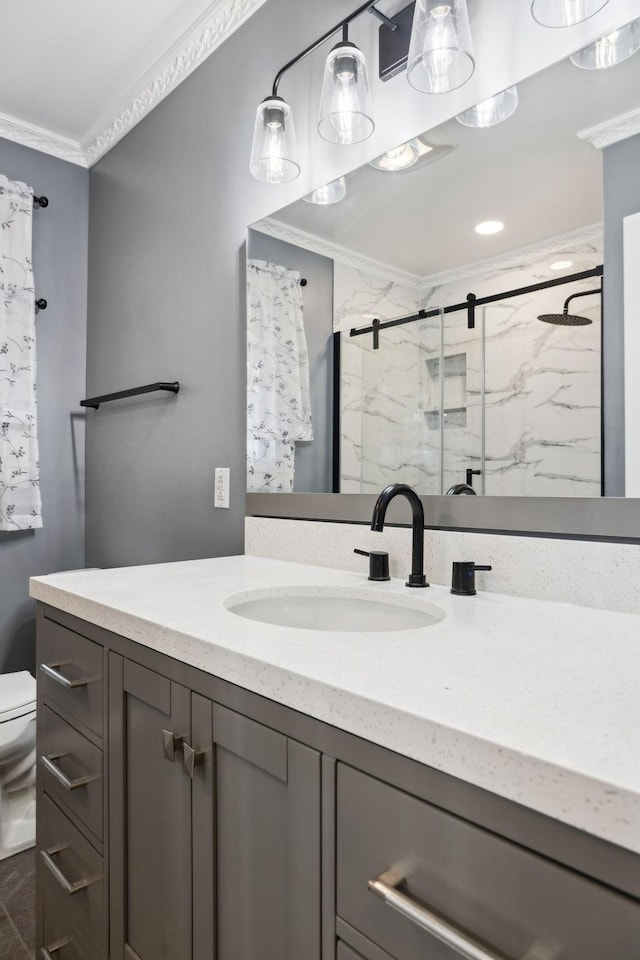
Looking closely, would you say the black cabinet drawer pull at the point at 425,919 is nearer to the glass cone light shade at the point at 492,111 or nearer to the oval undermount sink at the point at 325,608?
the oval undermount sink at the point at 325,608

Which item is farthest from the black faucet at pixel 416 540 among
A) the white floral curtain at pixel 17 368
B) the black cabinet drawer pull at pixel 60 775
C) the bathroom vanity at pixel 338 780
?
the white floral curtain at pixel 17 368

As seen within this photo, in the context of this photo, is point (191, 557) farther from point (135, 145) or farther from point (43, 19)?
point (43, 19)

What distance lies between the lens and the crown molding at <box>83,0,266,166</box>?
1794 mm

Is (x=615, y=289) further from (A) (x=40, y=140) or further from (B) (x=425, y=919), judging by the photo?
(A) (x=40, y=140)

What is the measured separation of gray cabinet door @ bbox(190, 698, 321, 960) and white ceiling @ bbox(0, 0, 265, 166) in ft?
6.50

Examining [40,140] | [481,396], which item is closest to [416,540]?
[481,396]

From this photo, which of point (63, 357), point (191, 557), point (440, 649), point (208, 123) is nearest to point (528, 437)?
point (440, 649)

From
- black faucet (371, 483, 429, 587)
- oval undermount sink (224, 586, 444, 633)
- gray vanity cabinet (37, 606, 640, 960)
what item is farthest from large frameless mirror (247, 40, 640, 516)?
gray vanity cabinet (37, 606, 640, 960)

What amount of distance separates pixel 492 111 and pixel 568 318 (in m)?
0.46

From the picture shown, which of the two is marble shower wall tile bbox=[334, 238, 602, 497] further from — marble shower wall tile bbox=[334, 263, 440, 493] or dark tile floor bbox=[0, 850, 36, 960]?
dark tile floor bbox=[0, 850, 36, 960]

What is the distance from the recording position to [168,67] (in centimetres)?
206

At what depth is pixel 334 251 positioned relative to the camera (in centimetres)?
149

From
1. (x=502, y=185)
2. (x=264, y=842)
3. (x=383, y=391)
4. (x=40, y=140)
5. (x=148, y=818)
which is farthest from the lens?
(x=40, y=140)

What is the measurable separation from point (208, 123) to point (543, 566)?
5.71 feet
